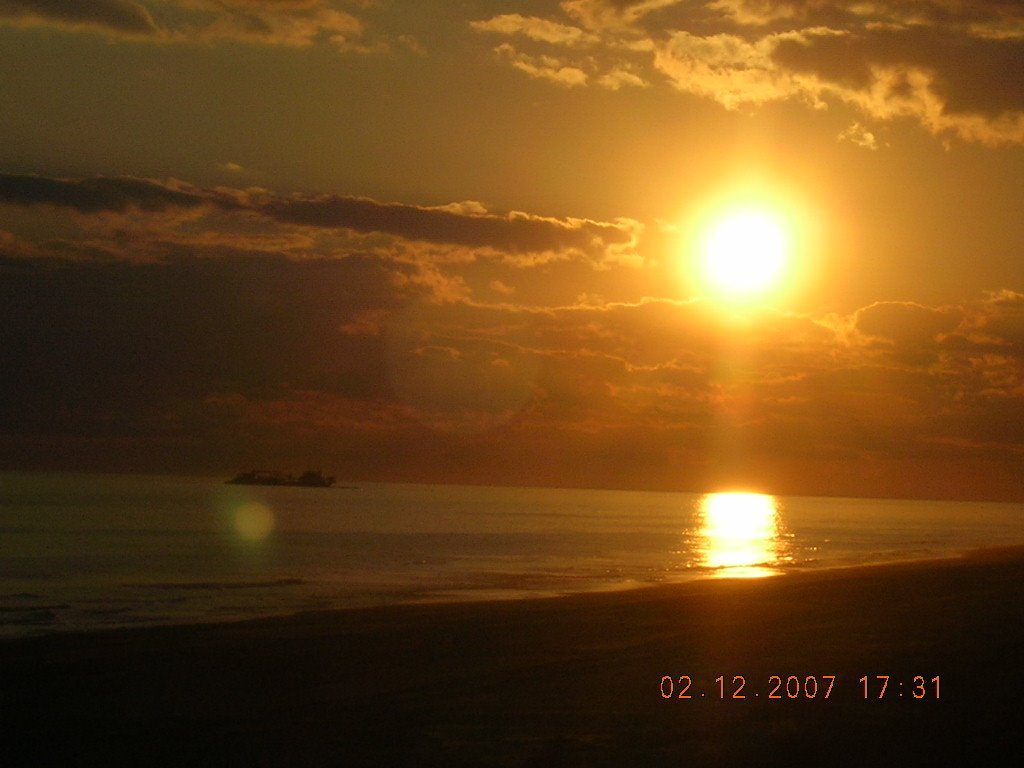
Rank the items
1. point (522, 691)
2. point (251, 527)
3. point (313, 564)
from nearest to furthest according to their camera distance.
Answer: point (522, 691) < point (313, 564) < point (251, 527)

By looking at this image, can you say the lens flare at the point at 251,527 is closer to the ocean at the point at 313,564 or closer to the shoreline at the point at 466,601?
the ocean at the point at 313,564

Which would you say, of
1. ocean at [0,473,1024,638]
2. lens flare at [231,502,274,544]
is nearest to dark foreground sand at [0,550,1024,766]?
ocean at [0,473,1024,638]

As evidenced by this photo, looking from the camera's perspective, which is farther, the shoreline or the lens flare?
the lens flare

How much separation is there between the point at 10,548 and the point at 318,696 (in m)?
50.8

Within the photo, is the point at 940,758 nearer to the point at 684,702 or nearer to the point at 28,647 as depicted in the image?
the point at 684,702

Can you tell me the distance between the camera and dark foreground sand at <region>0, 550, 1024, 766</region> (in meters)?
12.9

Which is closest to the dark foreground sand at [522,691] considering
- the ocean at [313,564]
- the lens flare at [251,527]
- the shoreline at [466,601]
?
the shoreline at [466,601]

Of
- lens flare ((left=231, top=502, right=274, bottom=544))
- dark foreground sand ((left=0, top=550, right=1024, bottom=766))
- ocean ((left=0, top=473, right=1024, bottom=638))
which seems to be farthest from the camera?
lens flare ((left=231, top=502, right=274, bottom=544))

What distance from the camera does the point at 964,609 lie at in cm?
2769

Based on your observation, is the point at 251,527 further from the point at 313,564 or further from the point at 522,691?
the point at 522,691

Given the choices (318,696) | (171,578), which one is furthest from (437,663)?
(171,578)

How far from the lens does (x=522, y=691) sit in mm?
16328

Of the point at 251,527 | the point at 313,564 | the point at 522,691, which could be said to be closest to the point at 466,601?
the point at 522,691

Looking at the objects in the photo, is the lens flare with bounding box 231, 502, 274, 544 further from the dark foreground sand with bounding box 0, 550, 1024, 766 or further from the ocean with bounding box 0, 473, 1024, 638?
the dark foreground sand with bounding box 0, 550, 1024, 766
